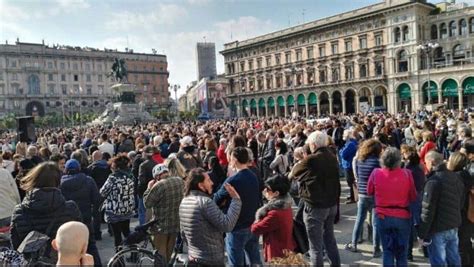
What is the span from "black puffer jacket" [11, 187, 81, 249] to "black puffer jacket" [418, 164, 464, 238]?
4317 millimetres

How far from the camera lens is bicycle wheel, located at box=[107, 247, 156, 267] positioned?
5.45m

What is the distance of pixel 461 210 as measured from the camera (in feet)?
18.3

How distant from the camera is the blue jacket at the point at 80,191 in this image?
22.2 feet

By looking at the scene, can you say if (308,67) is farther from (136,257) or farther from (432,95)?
(136,257)

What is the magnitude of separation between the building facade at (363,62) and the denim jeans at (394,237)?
34457mm

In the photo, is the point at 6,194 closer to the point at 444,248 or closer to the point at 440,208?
the point at 440,208

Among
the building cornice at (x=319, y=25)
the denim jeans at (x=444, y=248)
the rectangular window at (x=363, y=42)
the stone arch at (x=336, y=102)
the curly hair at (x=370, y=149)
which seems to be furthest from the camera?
the stone arch at (x=336, y=102)

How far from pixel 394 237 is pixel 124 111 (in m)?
44.0

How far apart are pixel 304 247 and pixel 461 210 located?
2.28 meters

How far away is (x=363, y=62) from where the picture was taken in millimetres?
62312

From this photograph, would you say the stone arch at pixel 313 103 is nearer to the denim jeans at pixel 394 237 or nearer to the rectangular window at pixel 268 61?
the rectangular window at pixel 268 61

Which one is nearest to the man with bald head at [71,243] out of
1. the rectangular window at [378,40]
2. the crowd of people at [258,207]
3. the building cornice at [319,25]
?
the crowd of people at [258,207]

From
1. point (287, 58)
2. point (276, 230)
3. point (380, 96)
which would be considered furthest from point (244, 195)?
point (287, 58)

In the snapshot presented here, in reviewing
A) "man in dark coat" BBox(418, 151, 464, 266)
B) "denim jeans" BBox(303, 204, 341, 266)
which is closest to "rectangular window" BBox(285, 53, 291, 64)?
"denim jeans" BBox(303, 204, 341, 266)
